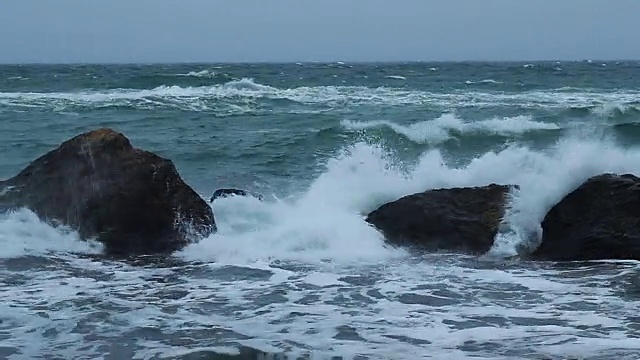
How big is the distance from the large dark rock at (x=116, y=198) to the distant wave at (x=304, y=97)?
46.6 ft

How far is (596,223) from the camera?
26.5 feet

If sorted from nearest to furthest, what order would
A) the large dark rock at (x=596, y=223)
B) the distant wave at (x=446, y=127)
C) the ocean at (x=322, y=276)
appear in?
1. the ocean at (x=322, y=276)
2. the large dark rock at (x=596, y=223)
3. the distant wave at (x=446, y=127)

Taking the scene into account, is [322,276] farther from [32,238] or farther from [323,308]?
[32,238]

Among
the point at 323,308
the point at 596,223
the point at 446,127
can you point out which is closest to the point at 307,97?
the point at 446,127

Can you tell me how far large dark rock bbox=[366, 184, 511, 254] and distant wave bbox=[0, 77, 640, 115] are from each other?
13964 mm

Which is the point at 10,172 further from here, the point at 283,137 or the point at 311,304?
the point at 311,304

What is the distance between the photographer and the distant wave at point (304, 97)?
23.8 m

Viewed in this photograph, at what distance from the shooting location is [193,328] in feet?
18.7

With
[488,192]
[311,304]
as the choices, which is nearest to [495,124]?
[488,192]

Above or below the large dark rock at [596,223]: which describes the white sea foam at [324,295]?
below

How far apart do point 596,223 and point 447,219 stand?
1.49 m

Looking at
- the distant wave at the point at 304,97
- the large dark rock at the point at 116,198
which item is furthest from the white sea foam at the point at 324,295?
the distant wave at the point at 304,97

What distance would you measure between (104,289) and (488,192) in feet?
14.4

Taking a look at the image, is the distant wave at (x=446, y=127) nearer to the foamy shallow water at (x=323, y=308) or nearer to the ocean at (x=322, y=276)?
the ocean at (x=322, y=276)
